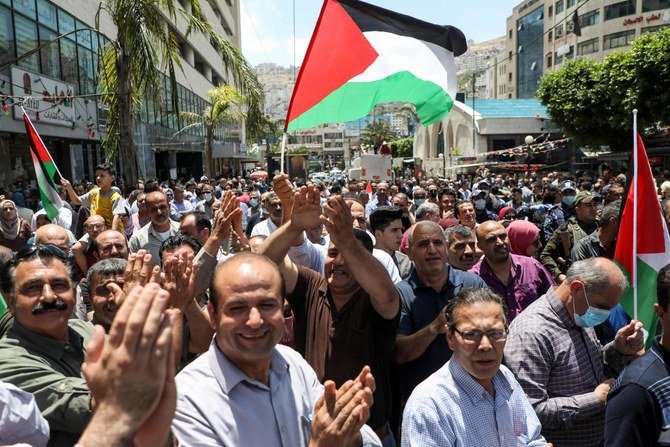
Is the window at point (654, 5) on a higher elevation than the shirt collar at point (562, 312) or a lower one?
higher

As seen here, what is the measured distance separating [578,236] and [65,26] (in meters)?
17.4

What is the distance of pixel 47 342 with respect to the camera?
2.54 metres

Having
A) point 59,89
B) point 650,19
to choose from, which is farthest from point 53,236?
point 650,19

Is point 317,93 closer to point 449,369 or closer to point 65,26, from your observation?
point 449,369

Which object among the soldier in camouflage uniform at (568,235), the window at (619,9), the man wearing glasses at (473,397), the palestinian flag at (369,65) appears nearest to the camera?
the man wearing glasses at (473,397)

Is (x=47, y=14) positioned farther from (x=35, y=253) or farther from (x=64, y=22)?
(x=35, y=253)

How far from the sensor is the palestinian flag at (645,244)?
12.1ft

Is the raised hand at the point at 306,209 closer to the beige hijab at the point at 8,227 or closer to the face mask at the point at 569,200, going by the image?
the beige hijab at the point at 8,227

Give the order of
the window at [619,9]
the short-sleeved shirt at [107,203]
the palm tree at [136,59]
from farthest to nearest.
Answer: the window at [619,9], the palm tree at [136,59], the short-sleeved shirt at [107,203]

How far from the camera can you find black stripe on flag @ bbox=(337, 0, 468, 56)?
445 centimetres

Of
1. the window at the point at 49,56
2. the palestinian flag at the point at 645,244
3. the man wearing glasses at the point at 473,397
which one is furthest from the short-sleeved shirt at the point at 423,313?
the window at the point at 49,56

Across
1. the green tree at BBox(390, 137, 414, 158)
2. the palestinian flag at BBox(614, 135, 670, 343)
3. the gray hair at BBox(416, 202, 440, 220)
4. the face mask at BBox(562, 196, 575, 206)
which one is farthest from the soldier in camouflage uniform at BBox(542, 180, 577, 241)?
the green tree at BBox(390, 137, 414, 158)

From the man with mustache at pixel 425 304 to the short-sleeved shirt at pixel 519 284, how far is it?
2.64 feet

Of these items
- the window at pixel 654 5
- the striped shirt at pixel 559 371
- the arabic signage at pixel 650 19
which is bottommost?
the striped shirt at pixel 559 371
